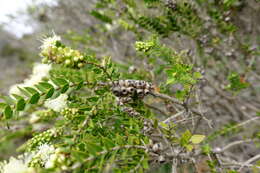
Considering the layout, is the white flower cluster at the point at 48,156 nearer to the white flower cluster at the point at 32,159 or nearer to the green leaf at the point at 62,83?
the white flower cluster at the point at 32,159

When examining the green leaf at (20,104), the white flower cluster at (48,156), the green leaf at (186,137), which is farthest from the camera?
the green leaf at (186,137)

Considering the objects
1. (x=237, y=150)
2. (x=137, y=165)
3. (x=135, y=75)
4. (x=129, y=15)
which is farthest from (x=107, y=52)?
(x=137, y=165)

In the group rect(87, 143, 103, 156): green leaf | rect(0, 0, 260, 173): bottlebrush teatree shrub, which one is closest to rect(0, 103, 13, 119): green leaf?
rect(0, 0, 260, 173): bottlebrush teatree shrub

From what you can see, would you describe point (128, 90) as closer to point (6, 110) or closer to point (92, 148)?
point (92, 148)

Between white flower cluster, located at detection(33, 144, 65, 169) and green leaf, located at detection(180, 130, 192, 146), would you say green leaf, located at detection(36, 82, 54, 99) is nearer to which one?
white flower cluster, located at detection(33, 144, 65, 169)

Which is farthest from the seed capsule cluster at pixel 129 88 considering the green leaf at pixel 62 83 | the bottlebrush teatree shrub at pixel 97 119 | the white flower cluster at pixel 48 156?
the white flower cluster at pixel 48 156

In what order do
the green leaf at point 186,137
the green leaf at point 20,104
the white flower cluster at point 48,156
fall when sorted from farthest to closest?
the green leaf at point 186,137 < the green leaf at point 20,104 < the white flower cluster at point 48,156

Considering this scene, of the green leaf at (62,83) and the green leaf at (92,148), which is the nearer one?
the green leaf at (92,148)

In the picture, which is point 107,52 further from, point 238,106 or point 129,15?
point 238,106
